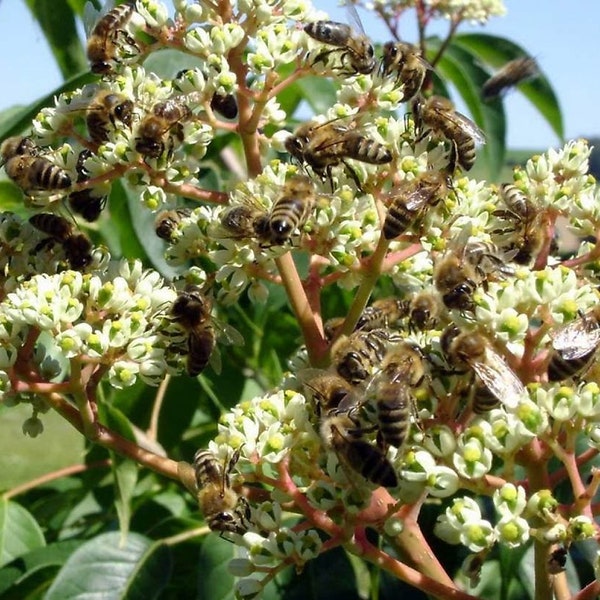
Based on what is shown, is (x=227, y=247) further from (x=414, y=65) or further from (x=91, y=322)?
(x=414, y=65)

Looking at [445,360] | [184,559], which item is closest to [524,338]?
[445,360]

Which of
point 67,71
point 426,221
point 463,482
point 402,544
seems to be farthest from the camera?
point 67,71

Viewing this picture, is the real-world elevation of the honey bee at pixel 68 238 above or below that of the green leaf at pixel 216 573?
above

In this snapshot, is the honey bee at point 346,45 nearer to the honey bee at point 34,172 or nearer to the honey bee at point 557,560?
the honey bee at point 34,172

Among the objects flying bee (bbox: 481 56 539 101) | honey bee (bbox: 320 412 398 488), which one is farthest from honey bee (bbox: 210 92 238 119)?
flying bee (bbox: 481 56 539 101)

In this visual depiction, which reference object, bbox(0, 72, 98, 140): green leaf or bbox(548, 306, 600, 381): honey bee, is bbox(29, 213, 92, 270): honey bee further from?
bbox(548, 306, 600, 381): honey bee

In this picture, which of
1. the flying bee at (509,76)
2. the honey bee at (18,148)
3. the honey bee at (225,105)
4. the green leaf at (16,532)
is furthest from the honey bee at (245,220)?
the flying bee at (509,76)

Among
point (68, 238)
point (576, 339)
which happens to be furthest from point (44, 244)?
point (576, 339)
